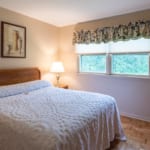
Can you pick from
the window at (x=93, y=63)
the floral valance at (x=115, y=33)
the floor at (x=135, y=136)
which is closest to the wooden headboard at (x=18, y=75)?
the window at (x=93, y=63)

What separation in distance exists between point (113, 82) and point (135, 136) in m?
1.32

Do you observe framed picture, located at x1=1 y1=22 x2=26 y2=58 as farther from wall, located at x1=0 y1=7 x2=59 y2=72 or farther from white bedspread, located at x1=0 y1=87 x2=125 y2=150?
white bedspread, located at x1=0 y1=87 x2=125 y2=150

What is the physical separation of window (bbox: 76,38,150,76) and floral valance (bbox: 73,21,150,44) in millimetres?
123

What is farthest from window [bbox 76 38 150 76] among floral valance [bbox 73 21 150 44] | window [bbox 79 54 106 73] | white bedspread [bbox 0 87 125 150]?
white bedspread [bbox 0 87 125 150]

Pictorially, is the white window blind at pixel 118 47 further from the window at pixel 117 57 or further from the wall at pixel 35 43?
the wall at pixel 35 43

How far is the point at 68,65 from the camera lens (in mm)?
4211

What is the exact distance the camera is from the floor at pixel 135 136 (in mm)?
2187

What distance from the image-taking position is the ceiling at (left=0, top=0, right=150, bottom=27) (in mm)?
2652

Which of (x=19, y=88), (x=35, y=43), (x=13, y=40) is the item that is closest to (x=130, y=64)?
(x=35, y=43)

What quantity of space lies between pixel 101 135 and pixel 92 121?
32 centimetres

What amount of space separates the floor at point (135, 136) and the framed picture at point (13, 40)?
252 cm

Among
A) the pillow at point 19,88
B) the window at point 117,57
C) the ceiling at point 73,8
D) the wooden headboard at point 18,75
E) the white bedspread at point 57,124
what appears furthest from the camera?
the window at point 117,57

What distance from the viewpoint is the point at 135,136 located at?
2.50 m

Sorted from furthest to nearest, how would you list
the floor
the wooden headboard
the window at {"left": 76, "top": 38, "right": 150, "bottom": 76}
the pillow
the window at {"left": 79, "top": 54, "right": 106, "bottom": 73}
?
the window at {"left": 79, "top": 54, "right": 106, "bottom": 73} → the window at {"left": 76, "top": 38, "right": 150, "bottom": 76} → the wooden headboard → the pillow → the floor
